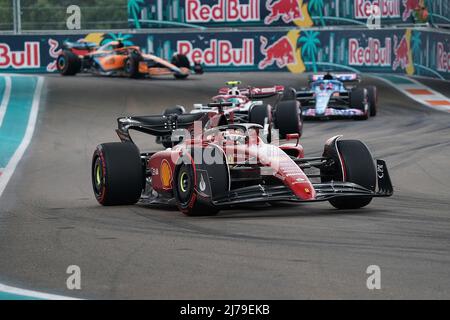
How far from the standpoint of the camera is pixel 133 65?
35.0 meters

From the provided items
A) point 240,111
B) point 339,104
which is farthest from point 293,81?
point 240,111

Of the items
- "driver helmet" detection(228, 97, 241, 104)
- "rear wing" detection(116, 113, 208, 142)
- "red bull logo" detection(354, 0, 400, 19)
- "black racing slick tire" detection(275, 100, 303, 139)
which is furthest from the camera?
"red bull logo" detection(354, 0, 400, 19)

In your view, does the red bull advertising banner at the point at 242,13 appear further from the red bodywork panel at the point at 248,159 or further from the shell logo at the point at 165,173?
the shell logo at the point at 165,173

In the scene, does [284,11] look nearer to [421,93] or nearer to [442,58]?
[442,58]

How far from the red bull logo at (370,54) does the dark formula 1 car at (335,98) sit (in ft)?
36.2

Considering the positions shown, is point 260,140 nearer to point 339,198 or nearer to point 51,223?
point 339,198

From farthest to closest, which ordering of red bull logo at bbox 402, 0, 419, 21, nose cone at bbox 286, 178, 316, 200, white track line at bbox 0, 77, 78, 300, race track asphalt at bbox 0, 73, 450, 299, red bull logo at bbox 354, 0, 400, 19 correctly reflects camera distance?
red bull logo at bbox 354, 0, 400, 19
red bull logo at bbox 402, 0, 419, 21
nose cone at bbox 286, 178, 316, 200
race track asphalt at bbox 0, 73, 450, 299
white track line at bbox 0, 77, 78, 300

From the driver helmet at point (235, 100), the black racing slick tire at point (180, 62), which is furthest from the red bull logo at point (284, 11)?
the driver helmet at point (235, 100)

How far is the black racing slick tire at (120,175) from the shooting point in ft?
45.3

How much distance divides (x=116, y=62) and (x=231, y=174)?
76.3ft

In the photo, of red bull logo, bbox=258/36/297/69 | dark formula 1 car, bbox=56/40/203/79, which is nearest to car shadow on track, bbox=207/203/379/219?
dark formula 1 car, bbox=56/40/203/79

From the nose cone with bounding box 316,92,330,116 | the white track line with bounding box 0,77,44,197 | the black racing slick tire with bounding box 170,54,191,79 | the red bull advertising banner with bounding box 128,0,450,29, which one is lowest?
the white track line with bounding box 0,77,44,197

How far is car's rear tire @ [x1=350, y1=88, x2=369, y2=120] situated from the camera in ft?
85.7

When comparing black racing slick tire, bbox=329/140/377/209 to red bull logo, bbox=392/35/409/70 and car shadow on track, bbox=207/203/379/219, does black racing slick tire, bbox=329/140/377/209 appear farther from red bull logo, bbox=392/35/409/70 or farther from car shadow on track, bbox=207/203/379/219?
red bull logo, bbox=392/35/409/70
